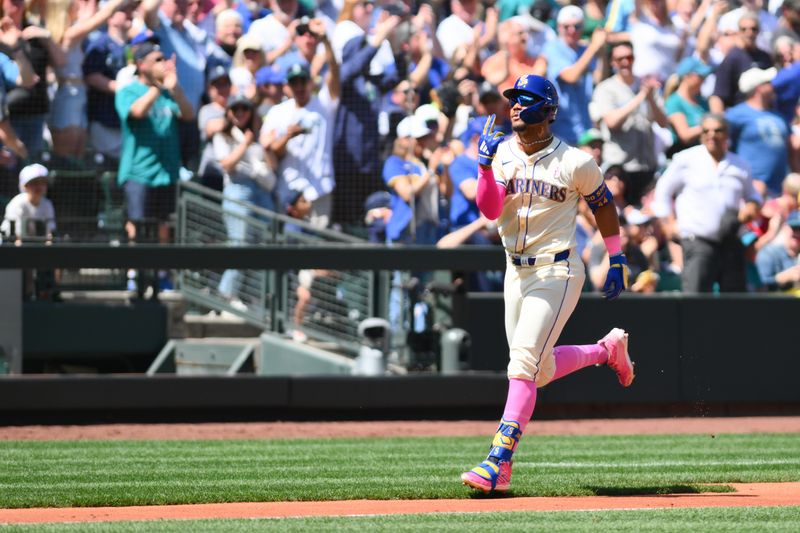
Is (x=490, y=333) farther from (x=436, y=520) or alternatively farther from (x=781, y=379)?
(x=436, y=520)

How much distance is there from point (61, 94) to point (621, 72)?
5.63 m

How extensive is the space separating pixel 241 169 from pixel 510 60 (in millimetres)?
3091

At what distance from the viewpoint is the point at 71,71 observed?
11820 millimetres

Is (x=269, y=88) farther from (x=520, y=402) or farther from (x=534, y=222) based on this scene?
(x=520, y=402)

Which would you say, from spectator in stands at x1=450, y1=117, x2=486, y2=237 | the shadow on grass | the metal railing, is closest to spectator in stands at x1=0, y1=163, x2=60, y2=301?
the metal railing

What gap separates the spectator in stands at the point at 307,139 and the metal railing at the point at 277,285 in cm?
28

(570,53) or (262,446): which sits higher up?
(570,53)

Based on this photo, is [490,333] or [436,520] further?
[490,333]

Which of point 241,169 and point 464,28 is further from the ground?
point 464,28

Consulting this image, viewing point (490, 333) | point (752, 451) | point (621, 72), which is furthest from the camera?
point (621, 72)

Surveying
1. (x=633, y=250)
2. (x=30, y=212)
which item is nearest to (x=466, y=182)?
(x=633, y=250)

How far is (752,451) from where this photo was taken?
31.8 feet

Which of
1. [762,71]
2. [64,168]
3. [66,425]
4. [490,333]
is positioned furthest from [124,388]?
[762,71]

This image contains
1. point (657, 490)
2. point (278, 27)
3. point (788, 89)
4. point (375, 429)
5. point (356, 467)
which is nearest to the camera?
point (657, 490)
